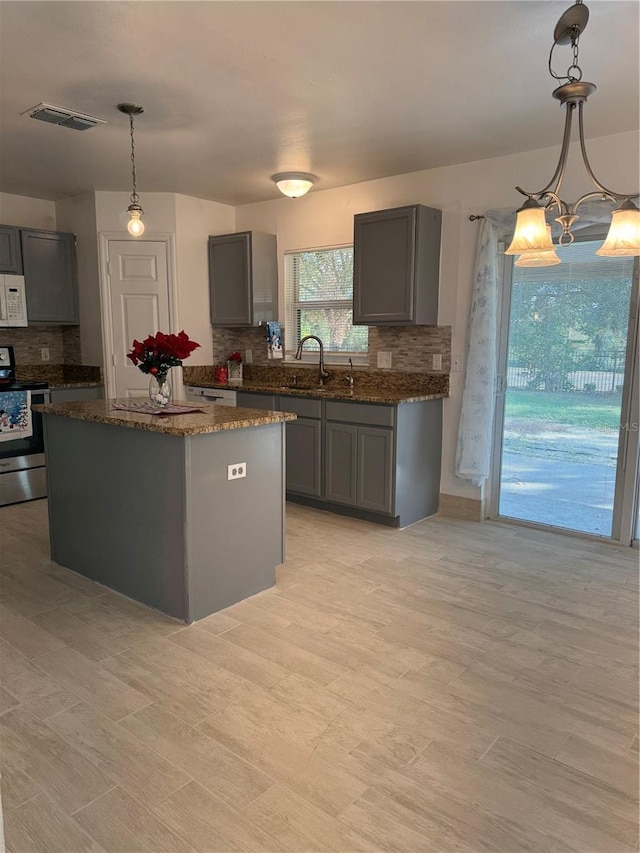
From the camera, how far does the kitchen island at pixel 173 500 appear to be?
112 inches

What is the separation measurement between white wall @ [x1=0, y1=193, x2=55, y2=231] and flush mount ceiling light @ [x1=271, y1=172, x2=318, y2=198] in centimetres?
243

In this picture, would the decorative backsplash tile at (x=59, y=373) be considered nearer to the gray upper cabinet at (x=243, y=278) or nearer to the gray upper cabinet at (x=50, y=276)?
the gray upper cabinet at (x=50, y=276)

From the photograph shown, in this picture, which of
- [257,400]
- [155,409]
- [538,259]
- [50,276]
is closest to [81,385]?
[50,276]

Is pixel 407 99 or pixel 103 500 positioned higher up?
pixel 407 99

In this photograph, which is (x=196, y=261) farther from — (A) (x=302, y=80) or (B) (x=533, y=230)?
(B) (x=533, y=230)

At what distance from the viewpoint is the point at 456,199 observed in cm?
434

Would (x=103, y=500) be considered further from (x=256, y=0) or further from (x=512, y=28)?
(x=512, y=28)

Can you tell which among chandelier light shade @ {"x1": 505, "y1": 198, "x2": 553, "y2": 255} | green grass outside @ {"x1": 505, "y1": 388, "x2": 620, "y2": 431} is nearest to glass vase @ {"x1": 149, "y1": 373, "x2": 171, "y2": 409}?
chandelier light shade @ {"x1": 505, "y1": 198, "x2": 553, "y2": 255}

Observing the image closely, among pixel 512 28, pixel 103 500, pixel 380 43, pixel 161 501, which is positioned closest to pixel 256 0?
pixel 380 43

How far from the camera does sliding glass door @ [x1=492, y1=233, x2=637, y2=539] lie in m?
3.85

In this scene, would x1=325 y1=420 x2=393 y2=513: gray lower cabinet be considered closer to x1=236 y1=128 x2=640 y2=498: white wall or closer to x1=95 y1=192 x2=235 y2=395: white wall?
x1=236 y1=128 x2=640 y2=498: white wall

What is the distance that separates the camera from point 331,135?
3.65 m

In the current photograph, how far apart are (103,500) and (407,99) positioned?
262 cm

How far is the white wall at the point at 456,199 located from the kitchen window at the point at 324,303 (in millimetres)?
141
